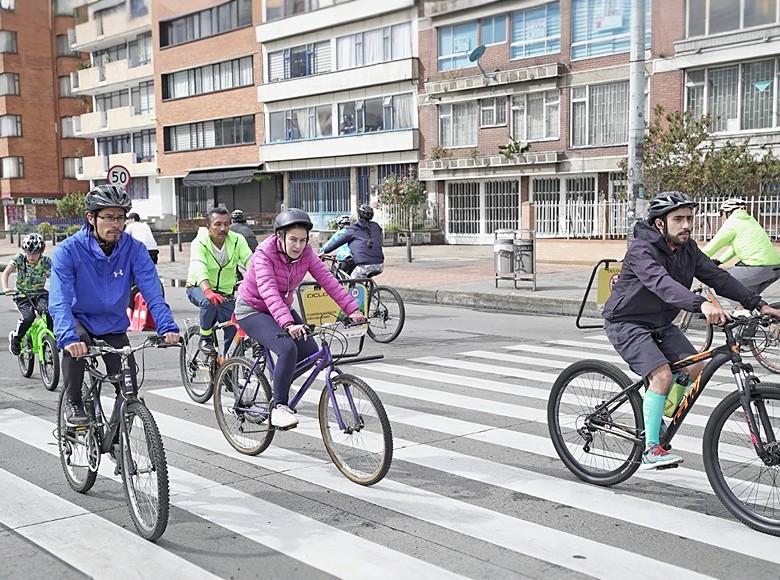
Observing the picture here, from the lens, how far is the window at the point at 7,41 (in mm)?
61969

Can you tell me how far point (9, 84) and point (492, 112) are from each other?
42.4m

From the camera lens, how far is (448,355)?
1124 cm

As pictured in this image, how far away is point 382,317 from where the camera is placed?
12648 millimetres

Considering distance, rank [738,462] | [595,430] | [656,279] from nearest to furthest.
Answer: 1. [738,462]
2. [656,279]
3. [595,430]

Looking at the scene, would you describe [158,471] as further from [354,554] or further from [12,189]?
[12,189]

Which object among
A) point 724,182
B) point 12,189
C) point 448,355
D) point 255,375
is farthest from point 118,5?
point 255,375


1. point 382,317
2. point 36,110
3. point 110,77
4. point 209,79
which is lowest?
point 382,317

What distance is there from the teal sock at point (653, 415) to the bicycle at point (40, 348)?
616cm

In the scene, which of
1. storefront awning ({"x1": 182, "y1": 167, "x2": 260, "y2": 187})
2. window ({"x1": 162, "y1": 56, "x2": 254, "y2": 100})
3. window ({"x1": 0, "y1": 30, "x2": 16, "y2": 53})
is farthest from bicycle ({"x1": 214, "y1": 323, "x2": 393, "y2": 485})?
window ({"x1": 0, "y1": 30, "x2": 16, "y2": 53})

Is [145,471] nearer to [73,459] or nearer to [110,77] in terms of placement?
[73,459]

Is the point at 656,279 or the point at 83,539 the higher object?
the point at 656,279

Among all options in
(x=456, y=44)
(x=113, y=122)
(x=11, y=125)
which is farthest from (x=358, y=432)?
(x=11, y=125)

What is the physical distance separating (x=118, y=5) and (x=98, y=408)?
53.1 meters

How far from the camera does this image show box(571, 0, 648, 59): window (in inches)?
1140
